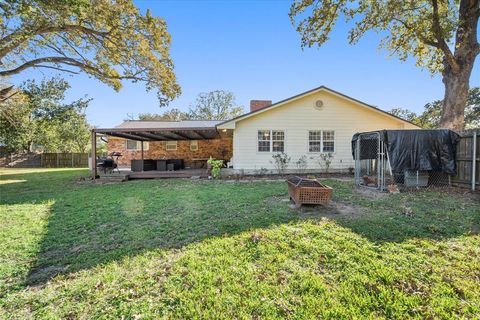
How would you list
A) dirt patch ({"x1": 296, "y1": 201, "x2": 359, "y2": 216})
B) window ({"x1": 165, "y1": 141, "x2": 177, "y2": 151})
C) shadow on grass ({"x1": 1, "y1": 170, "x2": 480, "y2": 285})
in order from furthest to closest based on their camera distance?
window ({"x1": 165, "y1": 141, "x2": 177, "y2": 151})
dirt patch ({"x1": 296, "y1": 201, "x2": 359, "y2": 216})
shadow on grass ({"x1": 1, "y1": 170, "x2": 480, "y2": 285})

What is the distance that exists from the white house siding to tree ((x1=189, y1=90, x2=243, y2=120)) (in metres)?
29.0

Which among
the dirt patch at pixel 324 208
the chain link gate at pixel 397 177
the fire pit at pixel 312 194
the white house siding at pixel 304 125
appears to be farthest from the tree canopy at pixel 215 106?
the fire pit at pixel 312 194

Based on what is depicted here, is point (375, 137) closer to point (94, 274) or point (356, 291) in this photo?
point (356, 291)

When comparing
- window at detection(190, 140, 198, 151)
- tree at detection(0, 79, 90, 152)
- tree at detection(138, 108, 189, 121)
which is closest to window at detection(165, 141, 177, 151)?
window at detection(190, 140, 198, 151)

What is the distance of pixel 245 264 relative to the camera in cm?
310

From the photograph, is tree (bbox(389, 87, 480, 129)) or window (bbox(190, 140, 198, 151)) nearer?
window (bbox(190, 140, 198, 151))

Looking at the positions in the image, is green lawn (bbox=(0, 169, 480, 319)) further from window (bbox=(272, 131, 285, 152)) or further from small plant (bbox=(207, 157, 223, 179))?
window (bbox=(272, 131, 285, 152))

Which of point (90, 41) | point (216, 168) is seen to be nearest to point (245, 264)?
point (216, 168)

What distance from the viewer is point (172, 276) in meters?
2.88

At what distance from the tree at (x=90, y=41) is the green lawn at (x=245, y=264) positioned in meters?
6.24

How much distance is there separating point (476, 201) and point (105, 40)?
14.0 m

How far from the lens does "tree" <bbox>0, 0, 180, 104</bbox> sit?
7.69 meters

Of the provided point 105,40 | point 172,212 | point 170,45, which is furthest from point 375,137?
point 105,40

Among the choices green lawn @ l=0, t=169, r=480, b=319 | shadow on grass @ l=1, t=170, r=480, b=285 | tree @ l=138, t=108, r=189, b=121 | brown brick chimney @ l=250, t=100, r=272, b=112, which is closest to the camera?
green lawn @ l=0, t=169, r=480, b=319
